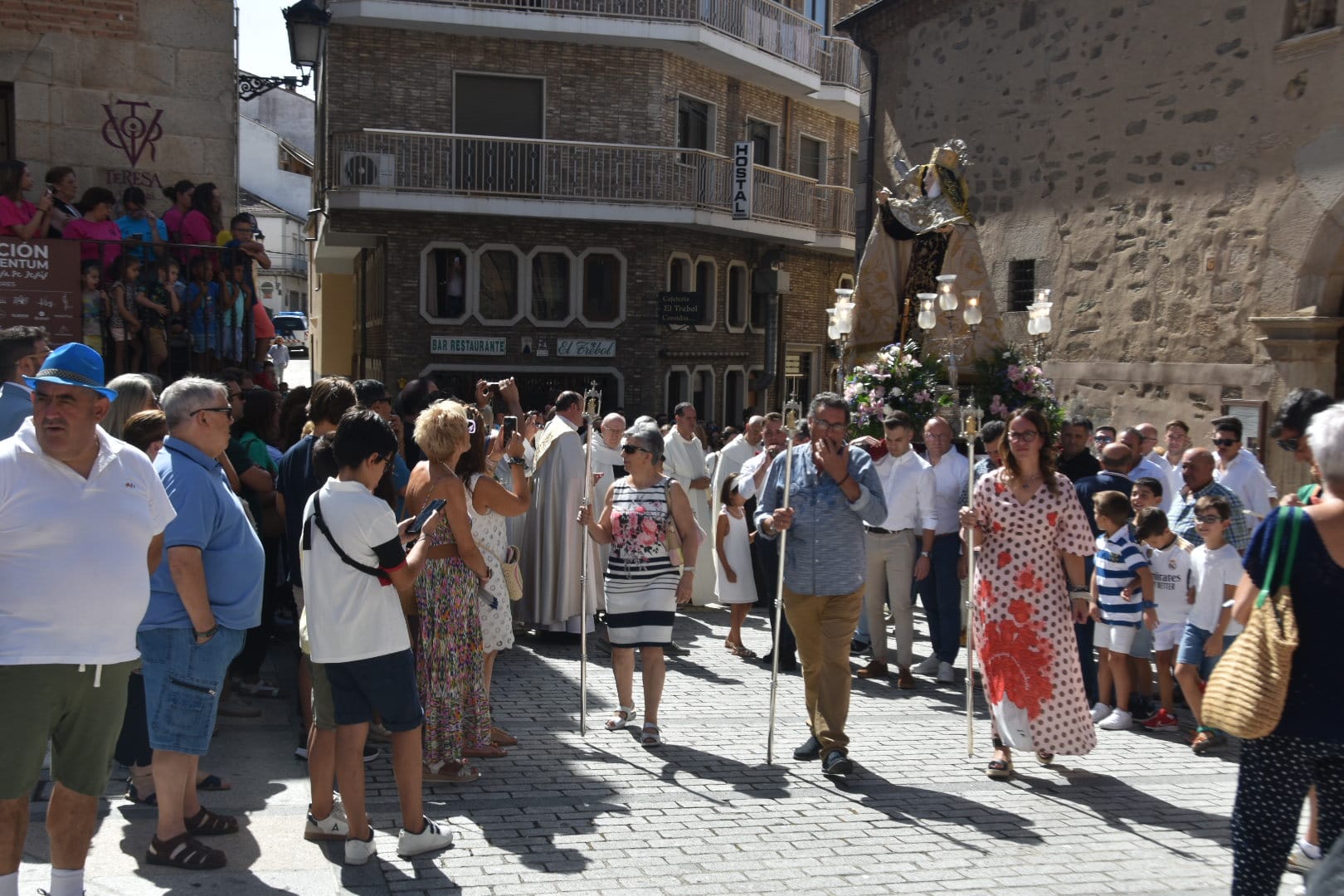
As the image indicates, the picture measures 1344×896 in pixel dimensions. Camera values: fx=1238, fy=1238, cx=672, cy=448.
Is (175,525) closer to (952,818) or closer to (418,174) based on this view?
(952,818)

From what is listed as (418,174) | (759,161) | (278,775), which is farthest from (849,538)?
(759,161)

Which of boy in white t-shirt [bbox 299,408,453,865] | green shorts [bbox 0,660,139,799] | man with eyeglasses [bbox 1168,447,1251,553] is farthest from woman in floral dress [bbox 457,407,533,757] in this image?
man with eyeglasses [bbox 1168,447,1251,553]

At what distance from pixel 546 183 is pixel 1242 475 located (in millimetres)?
16907

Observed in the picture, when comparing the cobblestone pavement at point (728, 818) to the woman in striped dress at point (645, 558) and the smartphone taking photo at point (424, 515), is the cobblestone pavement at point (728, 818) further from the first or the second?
the smartphone taking photo at point (424, 515)

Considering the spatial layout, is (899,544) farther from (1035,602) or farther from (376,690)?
(376,690)

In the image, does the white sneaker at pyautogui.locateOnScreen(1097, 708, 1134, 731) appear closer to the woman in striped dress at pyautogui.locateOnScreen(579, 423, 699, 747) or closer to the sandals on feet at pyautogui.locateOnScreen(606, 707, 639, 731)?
the woman in striped dress at pyautogui.locateOnScreen(579, 423, 699, 747)

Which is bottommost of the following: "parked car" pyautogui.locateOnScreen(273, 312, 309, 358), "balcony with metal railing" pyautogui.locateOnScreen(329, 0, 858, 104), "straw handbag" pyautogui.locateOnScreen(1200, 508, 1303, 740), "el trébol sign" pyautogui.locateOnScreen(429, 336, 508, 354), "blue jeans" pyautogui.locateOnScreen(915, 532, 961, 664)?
"blue jeans" pyautogui.locateOnScreen(915, 532, 961, 664)

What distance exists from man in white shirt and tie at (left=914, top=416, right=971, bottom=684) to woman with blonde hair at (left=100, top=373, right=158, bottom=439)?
5.68 m

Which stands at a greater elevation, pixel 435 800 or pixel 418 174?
pixel 418 174

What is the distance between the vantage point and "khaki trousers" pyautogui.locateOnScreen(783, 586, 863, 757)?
22.6 ft

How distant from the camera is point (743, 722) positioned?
8.02 metres

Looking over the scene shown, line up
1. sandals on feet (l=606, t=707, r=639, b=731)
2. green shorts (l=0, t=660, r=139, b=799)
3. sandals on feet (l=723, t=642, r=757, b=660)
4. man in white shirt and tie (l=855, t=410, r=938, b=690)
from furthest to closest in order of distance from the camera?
sandals on feet (l=723, t=642, r=757, b=660)
man in white shirt and tie (l=855, t=410, r=938, b=690)
sandals on feet (l=606, t=707, r=639, b=731)
green shorts (l=0, t=660, r=139, b=799)

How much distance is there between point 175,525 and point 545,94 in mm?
20892

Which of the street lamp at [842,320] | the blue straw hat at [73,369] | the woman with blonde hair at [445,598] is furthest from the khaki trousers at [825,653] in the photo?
the street lamp at [842,320]
